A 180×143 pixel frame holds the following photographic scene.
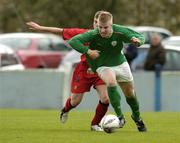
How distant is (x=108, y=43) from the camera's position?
14422 mm

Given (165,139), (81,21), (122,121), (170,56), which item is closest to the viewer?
(165,139)

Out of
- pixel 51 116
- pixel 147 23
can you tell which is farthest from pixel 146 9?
pixel 51 116

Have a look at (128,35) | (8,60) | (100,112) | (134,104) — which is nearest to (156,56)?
(8,60)

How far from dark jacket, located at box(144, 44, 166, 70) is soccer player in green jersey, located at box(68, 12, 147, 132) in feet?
33.2

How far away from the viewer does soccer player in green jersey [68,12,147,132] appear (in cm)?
1427

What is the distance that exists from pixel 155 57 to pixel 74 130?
988 cm

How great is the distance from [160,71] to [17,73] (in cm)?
377

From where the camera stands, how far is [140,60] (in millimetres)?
25906

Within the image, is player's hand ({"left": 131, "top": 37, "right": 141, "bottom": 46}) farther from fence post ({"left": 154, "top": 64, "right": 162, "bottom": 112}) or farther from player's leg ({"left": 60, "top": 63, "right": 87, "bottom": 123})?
fence post ({"left": 154, "top": 64, "right": 162, "bottom": 112})

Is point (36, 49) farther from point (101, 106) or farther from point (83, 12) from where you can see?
point (101, 106)

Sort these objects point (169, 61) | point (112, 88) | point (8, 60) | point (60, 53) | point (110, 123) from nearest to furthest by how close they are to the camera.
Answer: point (110, 123)
point (112, 88)
point (169, 61)
point (8, 60)
point (60, 53)

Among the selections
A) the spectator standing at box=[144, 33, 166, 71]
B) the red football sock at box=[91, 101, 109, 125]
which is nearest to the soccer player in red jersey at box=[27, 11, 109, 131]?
the red football sock at box=[91, 101, 109, 125]

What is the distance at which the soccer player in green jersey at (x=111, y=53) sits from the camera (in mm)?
14266

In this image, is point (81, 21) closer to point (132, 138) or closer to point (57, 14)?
point (57, 14)
